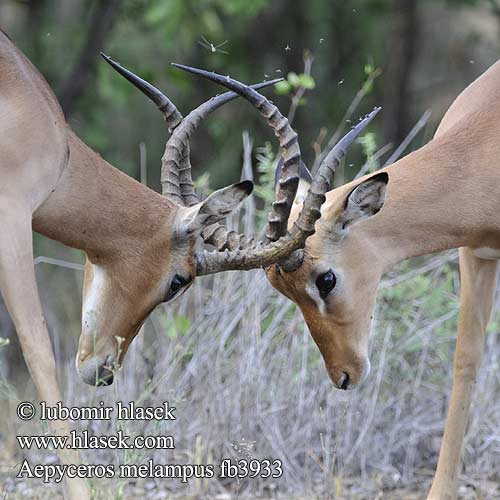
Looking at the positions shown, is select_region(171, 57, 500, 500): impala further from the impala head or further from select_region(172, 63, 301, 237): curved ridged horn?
select_region(172, 63, 301, 237): curved ridged horn

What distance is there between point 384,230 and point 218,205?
78 cm

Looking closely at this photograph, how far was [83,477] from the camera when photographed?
437 cm

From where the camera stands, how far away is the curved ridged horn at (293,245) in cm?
475

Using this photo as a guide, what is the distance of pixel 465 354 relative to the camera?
18.3ft

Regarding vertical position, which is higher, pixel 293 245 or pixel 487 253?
pixel 293 245

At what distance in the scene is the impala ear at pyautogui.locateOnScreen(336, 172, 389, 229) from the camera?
4.80 metres

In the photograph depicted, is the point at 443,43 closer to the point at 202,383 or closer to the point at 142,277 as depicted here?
the point at 202,383

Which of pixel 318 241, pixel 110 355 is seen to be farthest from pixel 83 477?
pixel 318 241

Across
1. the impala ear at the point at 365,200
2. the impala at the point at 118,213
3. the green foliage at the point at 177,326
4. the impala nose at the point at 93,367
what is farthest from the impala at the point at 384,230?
the green foliage at the point at 177,326

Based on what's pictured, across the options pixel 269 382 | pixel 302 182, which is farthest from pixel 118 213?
pixel 269 382

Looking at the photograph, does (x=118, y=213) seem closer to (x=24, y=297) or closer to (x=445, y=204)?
(x=24, y=297)

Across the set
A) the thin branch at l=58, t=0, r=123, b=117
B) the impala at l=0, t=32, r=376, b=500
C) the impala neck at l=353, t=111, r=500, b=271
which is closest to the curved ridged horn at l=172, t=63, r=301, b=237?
the impala at l=0, t=32, r=376, b=500

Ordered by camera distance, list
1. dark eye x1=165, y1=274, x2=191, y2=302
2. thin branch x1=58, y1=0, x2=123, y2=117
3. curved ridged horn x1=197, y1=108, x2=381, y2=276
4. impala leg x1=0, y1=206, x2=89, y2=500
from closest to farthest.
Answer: impala leg x1=0, y1=206, x2=89, y2=500, curved ridged horn x1=197, y1=108, x2=381, y2=276, dark eye x1=165, y1=274, x2=191, y2=302, thin branch x1=58, y1=0, x2=123, y2=117

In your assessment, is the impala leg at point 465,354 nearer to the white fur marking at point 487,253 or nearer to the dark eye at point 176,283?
the white fur marking at point 487,253
